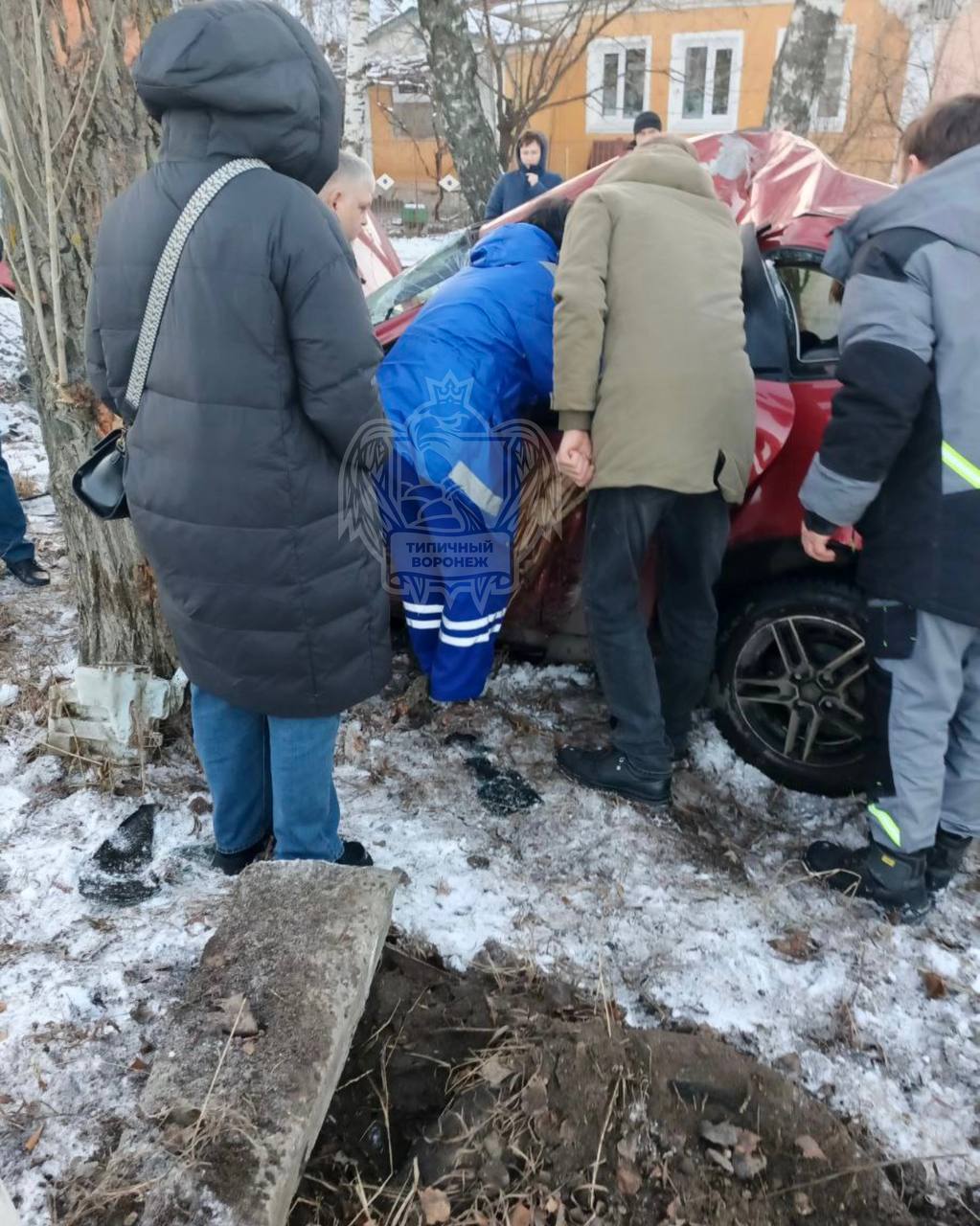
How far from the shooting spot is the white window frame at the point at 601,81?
81.4ft

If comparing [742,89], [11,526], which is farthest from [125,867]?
[742,89]

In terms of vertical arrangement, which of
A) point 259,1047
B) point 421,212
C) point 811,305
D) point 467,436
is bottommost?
point 421,212

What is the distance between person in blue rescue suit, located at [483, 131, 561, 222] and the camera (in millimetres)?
8648

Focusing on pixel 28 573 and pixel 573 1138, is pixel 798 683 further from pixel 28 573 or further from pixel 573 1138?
pixel 28 573

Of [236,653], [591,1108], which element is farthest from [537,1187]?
[236,653]

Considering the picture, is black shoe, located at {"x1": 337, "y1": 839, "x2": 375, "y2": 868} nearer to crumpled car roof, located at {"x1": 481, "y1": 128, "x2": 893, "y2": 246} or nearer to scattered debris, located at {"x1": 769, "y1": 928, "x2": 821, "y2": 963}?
scattered debris, located at {"x1": 769, "y1": 928, "x2": 821, "y2": 963}

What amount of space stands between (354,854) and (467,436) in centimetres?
134

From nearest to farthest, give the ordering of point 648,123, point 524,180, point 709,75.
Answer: point 648,123 < point 524,180 < point 709,75

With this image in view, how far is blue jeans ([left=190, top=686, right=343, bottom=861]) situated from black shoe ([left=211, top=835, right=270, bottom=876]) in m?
0.02

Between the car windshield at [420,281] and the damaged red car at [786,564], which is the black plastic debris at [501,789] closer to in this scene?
the damaged red car at [786,564]

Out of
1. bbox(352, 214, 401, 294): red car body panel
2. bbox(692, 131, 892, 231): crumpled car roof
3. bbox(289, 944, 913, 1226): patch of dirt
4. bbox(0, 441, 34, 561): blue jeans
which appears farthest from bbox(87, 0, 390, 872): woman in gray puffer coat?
bbox(0, 441, 34, 561): blue jeans

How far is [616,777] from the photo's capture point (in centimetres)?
313

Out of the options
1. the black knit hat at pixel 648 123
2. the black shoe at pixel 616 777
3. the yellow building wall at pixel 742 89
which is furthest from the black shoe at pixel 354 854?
the yellow building wall at pixel 742 89

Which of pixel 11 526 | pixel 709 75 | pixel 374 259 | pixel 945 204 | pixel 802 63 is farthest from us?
pixel 709 75
